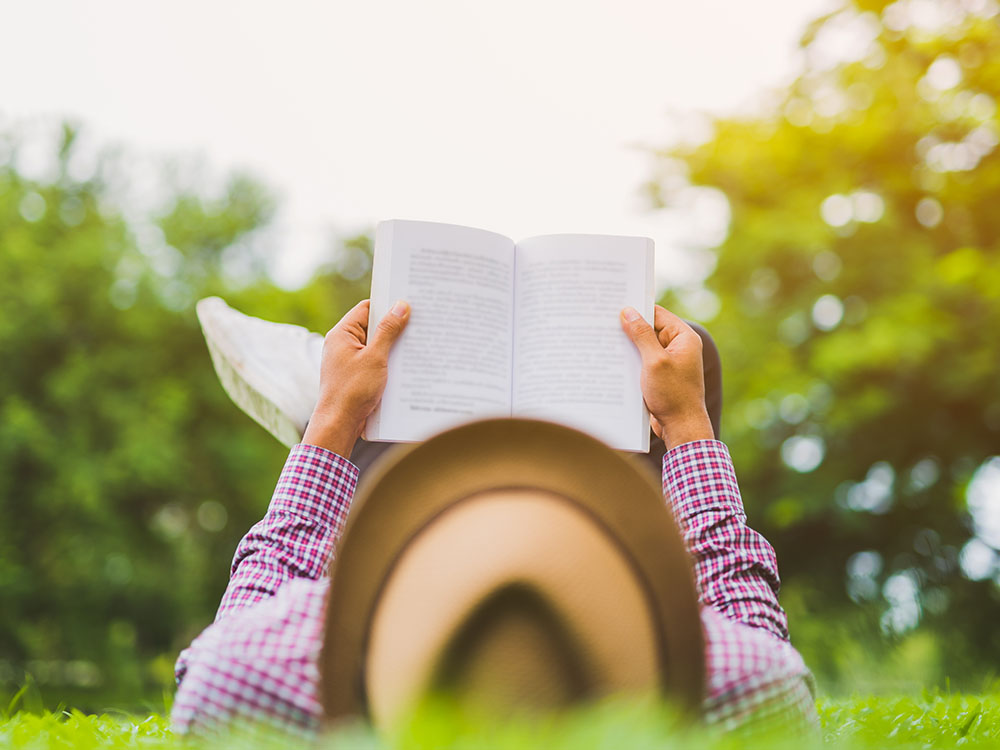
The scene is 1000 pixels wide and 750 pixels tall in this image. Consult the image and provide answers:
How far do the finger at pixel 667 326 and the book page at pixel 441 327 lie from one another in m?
0.33

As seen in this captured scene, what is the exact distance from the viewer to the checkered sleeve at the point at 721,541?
5.45ft

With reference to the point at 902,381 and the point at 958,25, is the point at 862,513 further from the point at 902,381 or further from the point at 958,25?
the point at 958,25

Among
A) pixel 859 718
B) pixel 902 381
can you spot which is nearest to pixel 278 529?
pixel 859 718

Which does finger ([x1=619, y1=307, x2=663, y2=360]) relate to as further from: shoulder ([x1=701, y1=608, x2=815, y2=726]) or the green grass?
the green grass

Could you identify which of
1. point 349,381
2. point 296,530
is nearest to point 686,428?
point 349,381

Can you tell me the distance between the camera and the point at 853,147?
381 inches

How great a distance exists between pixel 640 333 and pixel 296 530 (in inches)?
32.3

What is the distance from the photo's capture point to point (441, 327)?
197 centimetres

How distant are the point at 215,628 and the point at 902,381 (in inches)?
376

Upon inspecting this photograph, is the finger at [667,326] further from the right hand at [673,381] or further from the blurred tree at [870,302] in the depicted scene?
the blurred tree at [870,302]

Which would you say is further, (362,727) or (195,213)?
(195,213)

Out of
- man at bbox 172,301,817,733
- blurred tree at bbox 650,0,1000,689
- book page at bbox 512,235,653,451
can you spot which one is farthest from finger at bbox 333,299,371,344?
blurred tree at bbox 650,0,1000,689

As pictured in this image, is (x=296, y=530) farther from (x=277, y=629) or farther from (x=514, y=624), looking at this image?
(x=514, y=624)

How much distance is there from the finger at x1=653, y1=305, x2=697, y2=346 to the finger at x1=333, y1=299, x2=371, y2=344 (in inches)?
25.3
